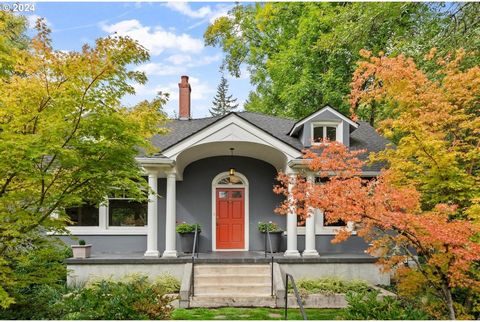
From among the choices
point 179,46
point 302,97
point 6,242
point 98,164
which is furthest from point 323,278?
point 302,97

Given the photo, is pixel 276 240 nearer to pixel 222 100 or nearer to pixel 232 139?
pixel 232 139

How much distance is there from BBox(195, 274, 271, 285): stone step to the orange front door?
9.65ft

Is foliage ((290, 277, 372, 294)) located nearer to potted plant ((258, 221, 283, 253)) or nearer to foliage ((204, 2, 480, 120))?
potted plant ((258, 221, 283, 253))

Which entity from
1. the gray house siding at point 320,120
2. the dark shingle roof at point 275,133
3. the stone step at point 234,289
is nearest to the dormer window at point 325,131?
the gray house siding at point 320,120

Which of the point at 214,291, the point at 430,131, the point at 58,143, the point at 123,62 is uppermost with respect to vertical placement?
the point at 123,62

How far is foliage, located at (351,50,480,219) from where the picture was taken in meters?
6.76

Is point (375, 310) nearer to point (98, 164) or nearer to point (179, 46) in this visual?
point (98, 164)

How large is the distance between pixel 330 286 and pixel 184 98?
1014 centimetres

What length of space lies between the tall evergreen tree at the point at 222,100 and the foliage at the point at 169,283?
47301 millimetres

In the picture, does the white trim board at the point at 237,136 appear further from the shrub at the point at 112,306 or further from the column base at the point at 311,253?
the shrub at the point at 112,306

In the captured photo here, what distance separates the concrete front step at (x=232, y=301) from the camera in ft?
26.0

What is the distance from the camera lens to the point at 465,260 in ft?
18.4

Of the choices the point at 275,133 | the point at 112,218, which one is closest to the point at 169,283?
the point at 112,218

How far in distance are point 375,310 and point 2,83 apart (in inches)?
274
